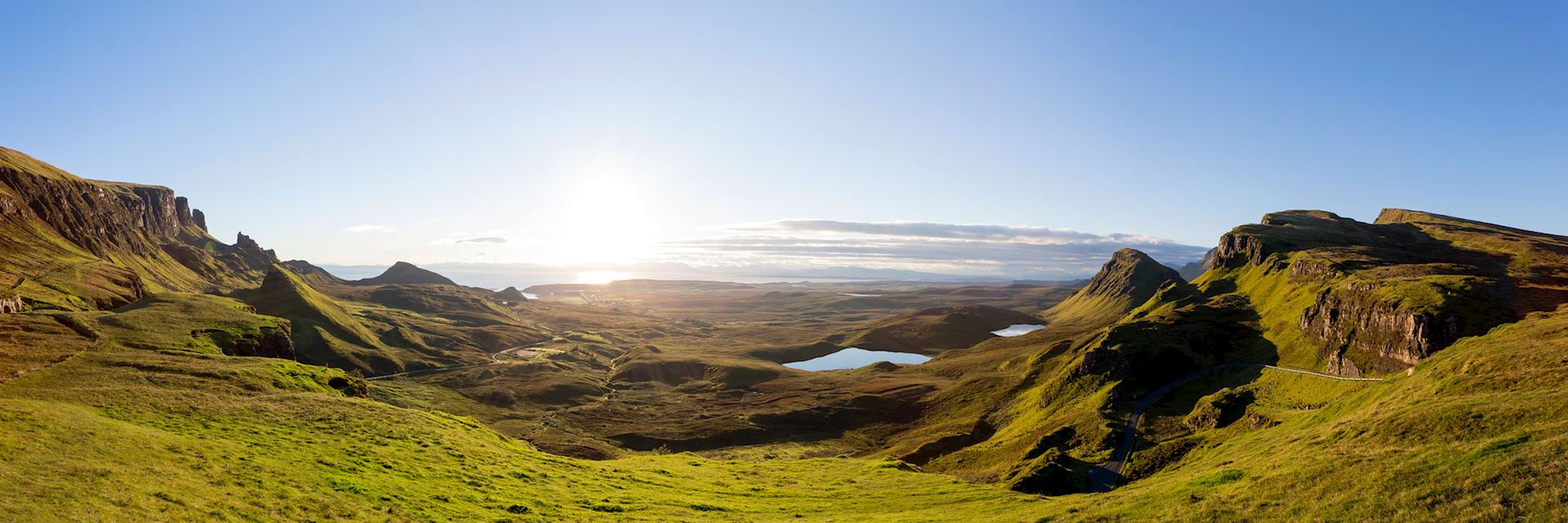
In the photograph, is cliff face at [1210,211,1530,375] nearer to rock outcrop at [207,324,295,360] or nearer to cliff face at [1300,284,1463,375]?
cliff face at [1300,284,1463,375]

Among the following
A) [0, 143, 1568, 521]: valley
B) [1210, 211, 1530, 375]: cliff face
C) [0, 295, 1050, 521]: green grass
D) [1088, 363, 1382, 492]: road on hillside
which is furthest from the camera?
[1210, 211, 1530, 375]: cliff face

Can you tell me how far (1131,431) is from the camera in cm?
9719

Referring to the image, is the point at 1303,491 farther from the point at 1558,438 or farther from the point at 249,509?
the point at 249,509

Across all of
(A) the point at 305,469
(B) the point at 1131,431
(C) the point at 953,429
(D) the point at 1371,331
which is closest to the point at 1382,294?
(D) the point at 1371,331

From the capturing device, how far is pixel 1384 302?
341ft

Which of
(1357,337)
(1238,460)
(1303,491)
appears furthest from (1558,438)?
(1357,337)

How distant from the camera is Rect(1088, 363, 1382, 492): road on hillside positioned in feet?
252

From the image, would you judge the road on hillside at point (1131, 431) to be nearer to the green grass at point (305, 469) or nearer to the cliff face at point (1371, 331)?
the cliff face at point (1371, 331)

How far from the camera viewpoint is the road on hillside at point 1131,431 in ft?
252

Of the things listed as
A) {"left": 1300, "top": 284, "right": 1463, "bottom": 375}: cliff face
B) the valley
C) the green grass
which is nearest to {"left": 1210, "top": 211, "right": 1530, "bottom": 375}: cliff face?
{"left": 1300, "top": 284, "right": 1463, "bottom": 375}: cliff face

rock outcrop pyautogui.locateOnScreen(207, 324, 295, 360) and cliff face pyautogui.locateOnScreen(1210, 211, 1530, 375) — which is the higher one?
cliff face pyautogui.locateOnScreen(1210, 211, 1530, 375)

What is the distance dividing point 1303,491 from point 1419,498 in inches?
233

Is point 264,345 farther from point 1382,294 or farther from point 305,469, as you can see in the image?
Result: point 1382,294

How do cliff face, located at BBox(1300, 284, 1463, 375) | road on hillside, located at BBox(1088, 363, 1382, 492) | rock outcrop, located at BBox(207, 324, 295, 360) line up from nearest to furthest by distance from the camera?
road on hillside, located at BBox(1088, 363, 1382, 492), cliff face, located at BBox(1300, 284, 1463, 375), rock outcrop, located at BBox(207, 324, 295, 360)
